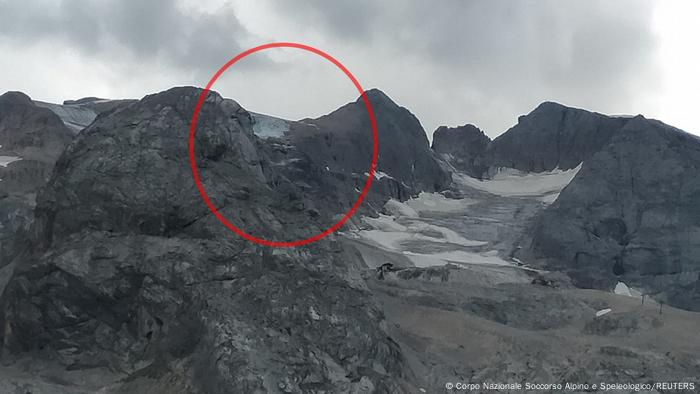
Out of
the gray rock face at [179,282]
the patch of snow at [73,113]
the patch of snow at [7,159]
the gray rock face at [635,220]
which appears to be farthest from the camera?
the patch of snow at [73,113]

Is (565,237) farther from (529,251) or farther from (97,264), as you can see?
(97,264)

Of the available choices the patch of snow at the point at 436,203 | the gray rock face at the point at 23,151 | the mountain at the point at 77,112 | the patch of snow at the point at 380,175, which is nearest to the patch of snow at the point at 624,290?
the patch of snow at the point at 436,203

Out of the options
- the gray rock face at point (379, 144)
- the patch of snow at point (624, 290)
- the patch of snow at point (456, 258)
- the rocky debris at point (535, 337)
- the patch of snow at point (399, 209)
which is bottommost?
the patch of snow at point (624, 290)

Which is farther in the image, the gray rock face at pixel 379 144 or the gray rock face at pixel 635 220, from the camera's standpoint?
the gray rock face at pixel 379 144

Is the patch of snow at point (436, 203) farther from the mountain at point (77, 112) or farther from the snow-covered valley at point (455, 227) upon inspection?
the mountain at point (77, 112)

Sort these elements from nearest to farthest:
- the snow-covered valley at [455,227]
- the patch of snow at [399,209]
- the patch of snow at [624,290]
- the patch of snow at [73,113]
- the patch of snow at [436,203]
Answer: the patch of snow at [624,290], the snow-covered valley at [455,227], the patch of snow at [73,113], the patch of snow at [399,209], the patch of snow at [436,203]

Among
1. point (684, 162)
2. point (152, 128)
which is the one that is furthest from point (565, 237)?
point (152, 128)
